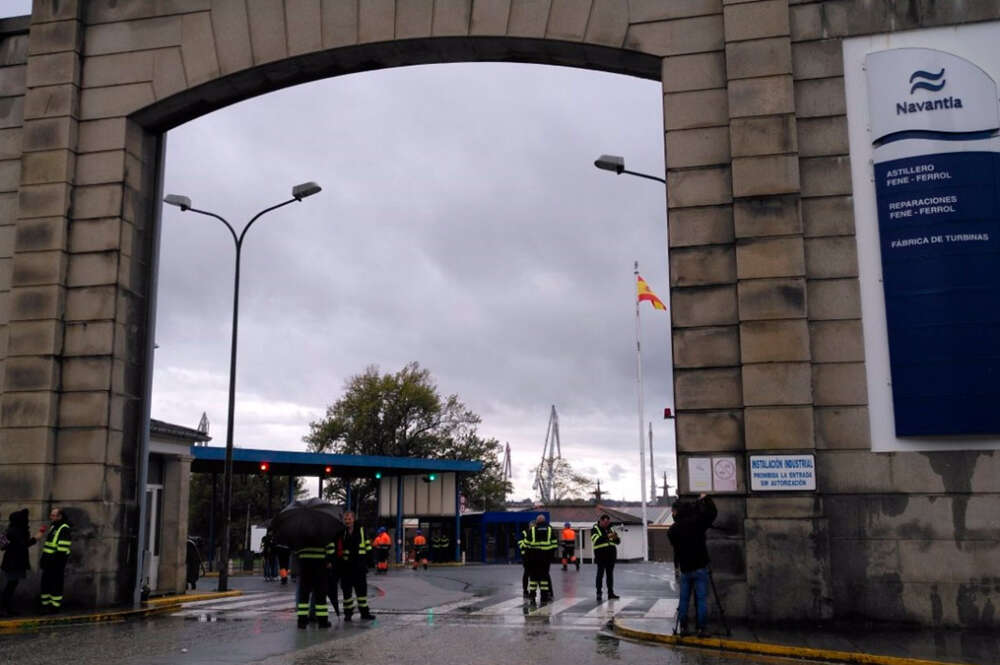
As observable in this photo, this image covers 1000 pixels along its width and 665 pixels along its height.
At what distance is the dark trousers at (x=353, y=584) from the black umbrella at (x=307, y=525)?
1275 millimetres

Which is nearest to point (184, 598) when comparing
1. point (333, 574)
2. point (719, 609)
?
point (333, 574)

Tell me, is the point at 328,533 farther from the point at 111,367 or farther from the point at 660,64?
the point at 660,64

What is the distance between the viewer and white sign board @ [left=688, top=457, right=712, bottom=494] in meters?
15.4

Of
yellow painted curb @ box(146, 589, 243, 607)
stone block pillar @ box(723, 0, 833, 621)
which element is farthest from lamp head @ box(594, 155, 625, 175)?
yellow painted curb @ box(146, 589, 243, 607)

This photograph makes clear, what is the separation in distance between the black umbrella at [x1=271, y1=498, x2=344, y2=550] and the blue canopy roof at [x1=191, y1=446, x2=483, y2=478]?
67.7ft

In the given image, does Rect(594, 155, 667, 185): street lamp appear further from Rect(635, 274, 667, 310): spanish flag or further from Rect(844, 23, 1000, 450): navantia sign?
Rect(635, 274, 667, 310): spanish flag

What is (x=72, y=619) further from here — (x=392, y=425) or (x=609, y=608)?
(x=392, y=425)

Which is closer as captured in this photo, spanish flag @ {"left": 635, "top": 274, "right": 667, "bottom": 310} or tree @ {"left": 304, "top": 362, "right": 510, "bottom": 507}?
spanish flag @ {"left": 635, "top": 274, "right": 667, "bottom": 310}

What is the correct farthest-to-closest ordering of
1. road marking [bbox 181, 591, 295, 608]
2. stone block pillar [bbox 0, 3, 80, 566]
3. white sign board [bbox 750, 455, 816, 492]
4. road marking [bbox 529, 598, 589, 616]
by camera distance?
road marking [bbox 181, 591, 295, 608] < stone block pillar [bbox 0, 3, 80, 566] < road marking [bbox 529, 598, 589, 616] < white sign board [bbox 750, 455, 816, 492]

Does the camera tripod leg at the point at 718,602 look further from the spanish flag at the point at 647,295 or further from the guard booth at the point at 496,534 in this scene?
the guard booth at the point at 496,534

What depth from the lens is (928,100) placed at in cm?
1558

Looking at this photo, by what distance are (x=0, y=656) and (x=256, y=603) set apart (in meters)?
9.17

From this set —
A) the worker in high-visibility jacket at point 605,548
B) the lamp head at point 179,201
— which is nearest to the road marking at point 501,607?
the worker in high-visibility jacket at point 605,548

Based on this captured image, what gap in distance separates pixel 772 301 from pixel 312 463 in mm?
29333
